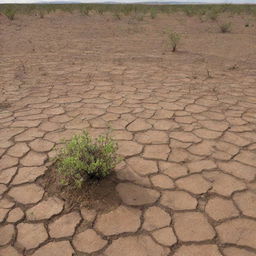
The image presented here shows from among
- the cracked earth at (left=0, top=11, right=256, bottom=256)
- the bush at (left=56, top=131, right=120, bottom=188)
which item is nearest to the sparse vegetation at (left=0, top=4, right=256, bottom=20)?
the cracked earth at (left=0, top=11, right=256, bottom=256)

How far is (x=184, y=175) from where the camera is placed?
94.3 inches

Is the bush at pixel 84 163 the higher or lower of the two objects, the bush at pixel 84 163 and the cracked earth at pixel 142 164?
the higher

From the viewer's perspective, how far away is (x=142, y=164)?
2.53 metres

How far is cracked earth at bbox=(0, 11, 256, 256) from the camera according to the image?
183 cm

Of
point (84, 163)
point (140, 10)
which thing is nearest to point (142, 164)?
point (84, 163)

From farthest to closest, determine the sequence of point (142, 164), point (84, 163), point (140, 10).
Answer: point (140, 10) → point (142, 164) → point (84, 163)

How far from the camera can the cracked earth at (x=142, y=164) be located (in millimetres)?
1827

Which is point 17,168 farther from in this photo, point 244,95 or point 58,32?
point 58,32

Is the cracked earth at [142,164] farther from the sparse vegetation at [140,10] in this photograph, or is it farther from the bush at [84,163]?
the sparse vegetation at [140,10]

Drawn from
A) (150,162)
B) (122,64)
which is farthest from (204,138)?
(122,64)

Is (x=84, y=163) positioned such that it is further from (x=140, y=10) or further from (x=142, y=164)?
(x=140, y=10)

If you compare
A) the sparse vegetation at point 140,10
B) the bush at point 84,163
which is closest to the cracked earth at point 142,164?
the bush at point 84,163

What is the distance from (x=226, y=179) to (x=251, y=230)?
0.52m

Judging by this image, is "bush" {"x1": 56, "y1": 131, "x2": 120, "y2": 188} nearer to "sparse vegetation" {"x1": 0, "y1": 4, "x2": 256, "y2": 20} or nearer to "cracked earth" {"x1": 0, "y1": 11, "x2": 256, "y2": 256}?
"cracked earth" {"x1": 0, "y1": 11, "x2": 256, "y2": 256}
